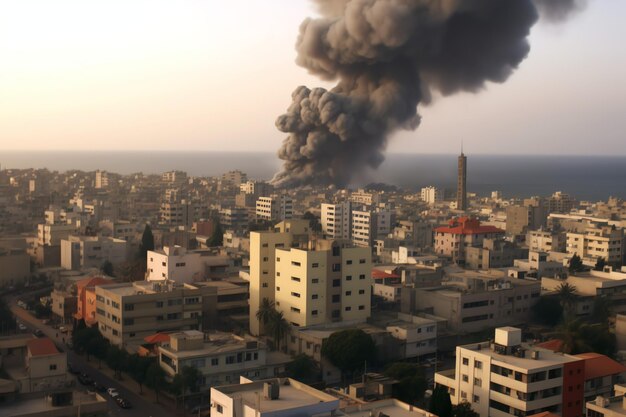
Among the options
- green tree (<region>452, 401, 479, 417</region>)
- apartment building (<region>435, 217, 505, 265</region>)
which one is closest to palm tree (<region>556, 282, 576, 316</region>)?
apartment building (<region>435, 217, 505, 265</region>)

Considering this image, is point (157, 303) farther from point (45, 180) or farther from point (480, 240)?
point (45, 180)

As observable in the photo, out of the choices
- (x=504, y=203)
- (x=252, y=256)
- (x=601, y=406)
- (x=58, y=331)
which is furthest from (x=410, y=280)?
(x=504, y=203)

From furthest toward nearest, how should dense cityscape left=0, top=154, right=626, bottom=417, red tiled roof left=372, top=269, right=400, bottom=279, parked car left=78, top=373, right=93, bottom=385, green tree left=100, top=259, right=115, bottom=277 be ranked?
green tree left=100, top=259, right=115, bottom=277 → red tiled roof left=372, top=269, right=400, bottom=279 → parked car left=78, top=373, right=93, bottom=385 → dense cityscape left=0, top=154, right=626, bottom=417

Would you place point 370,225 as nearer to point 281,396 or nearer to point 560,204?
point 560,204

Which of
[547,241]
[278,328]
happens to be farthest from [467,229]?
[278,328]

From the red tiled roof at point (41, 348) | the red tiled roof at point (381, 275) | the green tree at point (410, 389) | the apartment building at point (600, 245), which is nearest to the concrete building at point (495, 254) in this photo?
the apartment building at point (600, 245)

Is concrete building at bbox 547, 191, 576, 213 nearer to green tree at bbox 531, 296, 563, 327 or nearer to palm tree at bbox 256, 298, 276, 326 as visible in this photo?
green tree at bbox 531, 296, 563, 327
